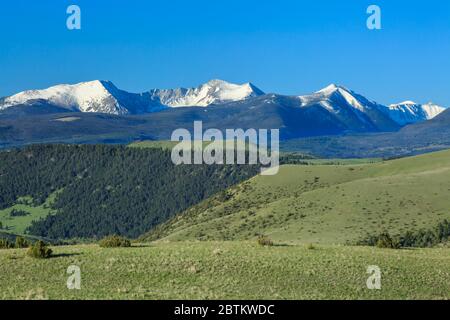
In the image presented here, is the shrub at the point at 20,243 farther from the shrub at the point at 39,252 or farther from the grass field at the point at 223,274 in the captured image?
the shrub at the point at 39,252

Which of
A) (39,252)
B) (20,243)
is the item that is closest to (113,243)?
(39,252)

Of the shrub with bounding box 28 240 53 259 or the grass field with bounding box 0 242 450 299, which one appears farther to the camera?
the shrub with bounding box 28 240 53 259

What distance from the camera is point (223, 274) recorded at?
1421 inches

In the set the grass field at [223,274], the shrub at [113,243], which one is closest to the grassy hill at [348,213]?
the shrub at [113,243]

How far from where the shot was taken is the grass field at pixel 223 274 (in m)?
32.4

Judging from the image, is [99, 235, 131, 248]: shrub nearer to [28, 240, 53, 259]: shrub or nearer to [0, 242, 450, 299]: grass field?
[0, 242, 450, 299]: grass field

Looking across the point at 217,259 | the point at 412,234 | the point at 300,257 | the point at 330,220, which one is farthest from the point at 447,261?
the point at 330,220

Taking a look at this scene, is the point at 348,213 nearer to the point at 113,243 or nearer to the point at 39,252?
the point at 113,243

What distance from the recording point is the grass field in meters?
32.4

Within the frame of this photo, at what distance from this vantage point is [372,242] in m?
107

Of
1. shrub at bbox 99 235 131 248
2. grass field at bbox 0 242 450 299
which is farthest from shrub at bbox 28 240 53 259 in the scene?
shrub at bbox 99 235 131 248
